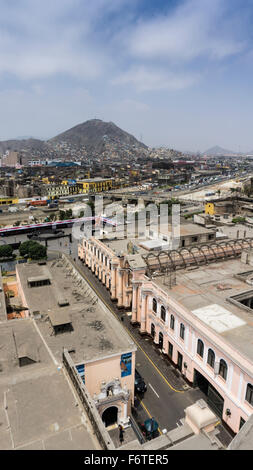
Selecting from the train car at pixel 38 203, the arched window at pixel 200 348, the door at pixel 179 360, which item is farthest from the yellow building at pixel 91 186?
the arched window at pixel 200 348

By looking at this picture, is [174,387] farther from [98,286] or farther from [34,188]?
[34,188]

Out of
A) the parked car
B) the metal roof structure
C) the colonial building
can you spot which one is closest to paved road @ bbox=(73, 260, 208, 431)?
the parked car

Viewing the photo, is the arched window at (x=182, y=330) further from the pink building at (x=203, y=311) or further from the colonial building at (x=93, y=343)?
the colonial building at (x=93, y=343)

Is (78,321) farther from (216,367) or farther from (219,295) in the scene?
(219,295)

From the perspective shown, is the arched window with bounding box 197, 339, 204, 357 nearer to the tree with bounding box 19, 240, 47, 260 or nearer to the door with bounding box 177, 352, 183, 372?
the door with bounding box 177, 352, 183, 372

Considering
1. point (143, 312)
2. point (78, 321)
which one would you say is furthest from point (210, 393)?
point (78, 321)
